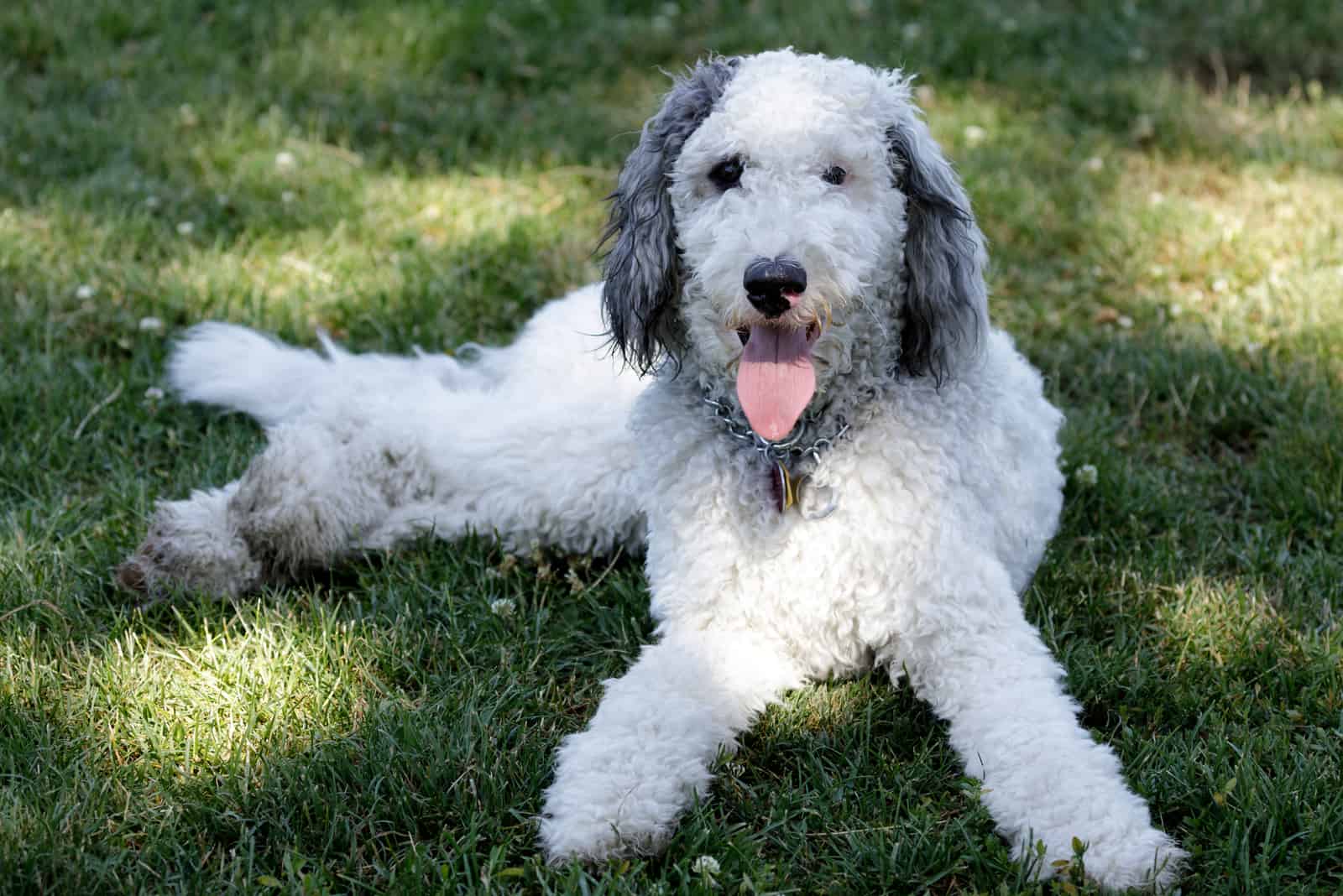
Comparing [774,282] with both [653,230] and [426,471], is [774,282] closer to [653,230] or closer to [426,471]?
[653,230]

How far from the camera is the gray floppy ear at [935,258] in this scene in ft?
9.30

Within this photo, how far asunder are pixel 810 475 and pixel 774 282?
538mm

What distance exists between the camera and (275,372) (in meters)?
4.03

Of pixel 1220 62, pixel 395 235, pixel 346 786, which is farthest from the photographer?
pixel 1220 62

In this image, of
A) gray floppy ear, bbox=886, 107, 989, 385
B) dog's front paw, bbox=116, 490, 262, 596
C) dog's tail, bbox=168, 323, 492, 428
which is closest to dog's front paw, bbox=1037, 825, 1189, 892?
gray floppy ear, bbox=886, 107, 989, 385

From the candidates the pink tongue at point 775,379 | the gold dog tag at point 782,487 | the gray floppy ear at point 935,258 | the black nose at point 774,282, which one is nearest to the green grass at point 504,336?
the gold dog tag at point 782,487

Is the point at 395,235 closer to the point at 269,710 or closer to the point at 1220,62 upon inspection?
the point at 269,710

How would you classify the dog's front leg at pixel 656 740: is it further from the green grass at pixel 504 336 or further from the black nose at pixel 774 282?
the black nose at pixel 774 282

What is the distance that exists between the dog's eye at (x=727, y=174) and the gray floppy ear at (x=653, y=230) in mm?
110

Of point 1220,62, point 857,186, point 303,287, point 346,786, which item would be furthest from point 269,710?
point 1220,62

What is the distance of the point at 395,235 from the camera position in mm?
5246

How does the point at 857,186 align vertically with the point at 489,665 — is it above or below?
above

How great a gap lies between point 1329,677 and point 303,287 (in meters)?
3.59

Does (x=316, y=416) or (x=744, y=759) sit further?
(x=316, y=416)
